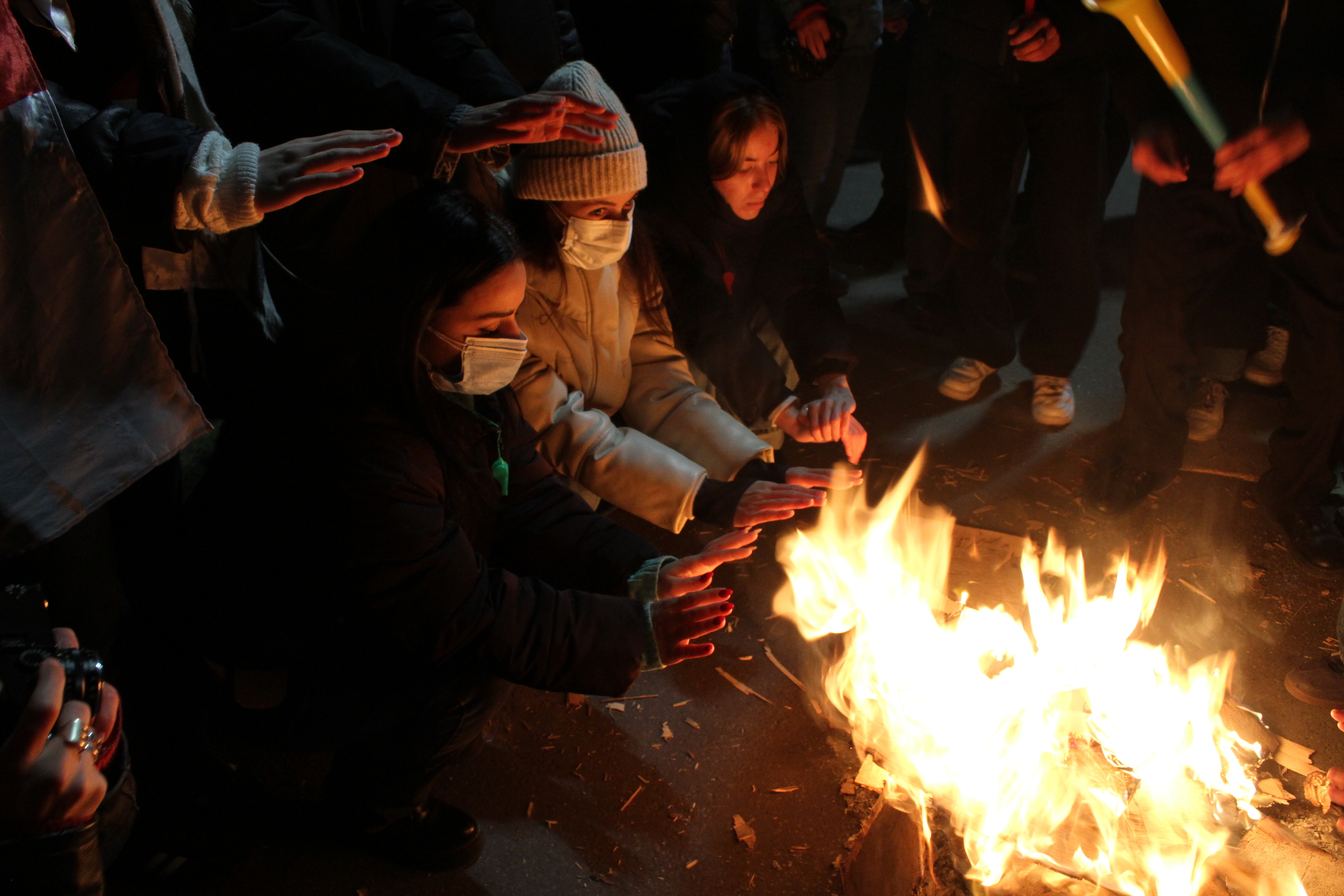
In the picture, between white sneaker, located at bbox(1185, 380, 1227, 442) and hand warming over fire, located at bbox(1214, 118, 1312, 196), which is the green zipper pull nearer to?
hand warming over fire, located at bbox(1214, 118, 1312, 196)

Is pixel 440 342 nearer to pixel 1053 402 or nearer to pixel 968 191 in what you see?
pixel 968 191

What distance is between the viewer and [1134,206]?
7.48 meters

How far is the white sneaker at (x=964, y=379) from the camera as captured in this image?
4.84m

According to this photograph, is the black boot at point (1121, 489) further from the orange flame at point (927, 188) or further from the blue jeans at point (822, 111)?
the blue jeans at point (822, 111)

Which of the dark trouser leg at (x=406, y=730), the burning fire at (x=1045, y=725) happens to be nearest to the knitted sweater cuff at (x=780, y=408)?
the burning fire at (x=1045, y=725)

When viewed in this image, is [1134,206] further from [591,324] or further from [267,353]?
[267,353]

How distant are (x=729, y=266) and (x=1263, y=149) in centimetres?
194

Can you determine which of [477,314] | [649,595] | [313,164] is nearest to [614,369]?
[649,595]

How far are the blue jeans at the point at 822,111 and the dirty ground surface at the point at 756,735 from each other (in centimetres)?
203

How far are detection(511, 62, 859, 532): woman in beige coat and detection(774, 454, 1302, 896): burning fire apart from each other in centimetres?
52

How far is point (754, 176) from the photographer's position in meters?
3.57

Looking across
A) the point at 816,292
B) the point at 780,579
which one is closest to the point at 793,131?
the point at 816,292

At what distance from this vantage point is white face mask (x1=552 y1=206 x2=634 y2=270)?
3074 mm

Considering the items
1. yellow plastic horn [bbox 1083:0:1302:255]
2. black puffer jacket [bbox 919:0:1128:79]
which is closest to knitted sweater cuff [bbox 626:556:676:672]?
yellow plastic horn [bbox 1083:0:1302:255]
